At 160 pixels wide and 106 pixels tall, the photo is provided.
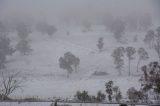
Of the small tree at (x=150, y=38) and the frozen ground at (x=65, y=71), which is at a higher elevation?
the small tree at (x=150, y=38)

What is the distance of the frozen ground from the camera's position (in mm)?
69000

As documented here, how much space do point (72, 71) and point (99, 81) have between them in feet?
61.2

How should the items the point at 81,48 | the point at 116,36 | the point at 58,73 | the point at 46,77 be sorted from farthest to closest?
the point at 116,36, the point at 81,48, the point at 58,73, the point at 46,77

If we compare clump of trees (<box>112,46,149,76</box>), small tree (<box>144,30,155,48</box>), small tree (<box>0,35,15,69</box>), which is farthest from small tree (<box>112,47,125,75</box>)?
small tree (<box>0,35,15,69</box>)

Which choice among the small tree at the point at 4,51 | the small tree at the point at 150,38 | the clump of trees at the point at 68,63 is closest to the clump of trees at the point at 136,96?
the clump of trees at the point at 68,63

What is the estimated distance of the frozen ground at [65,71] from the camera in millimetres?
69000

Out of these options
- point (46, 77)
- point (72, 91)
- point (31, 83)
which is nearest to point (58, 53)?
point (46, 77)

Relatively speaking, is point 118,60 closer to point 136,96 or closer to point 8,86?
point 136,96

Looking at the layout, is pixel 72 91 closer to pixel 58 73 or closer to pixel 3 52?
pixel 58 73

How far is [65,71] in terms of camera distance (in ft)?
300

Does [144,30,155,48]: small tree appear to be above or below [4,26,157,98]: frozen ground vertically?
above

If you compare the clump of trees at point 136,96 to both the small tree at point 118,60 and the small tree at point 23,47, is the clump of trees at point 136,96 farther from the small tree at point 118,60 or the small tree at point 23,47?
the small tree at point 23,47

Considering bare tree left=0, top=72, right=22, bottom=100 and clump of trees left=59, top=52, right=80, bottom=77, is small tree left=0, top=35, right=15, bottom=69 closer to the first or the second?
bare tree left=0, top=72, right=22, bottom=100

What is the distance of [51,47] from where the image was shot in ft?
394
